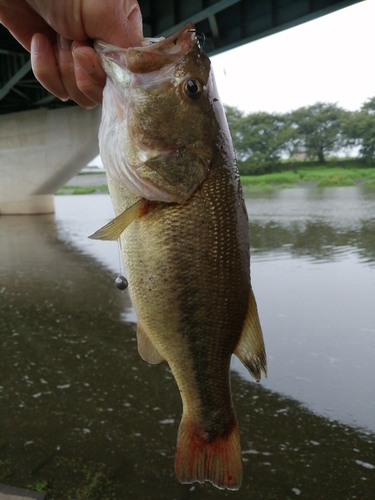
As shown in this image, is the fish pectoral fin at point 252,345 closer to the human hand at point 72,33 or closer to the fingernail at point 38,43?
the human hand at point 72,33

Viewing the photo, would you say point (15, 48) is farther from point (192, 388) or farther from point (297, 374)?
point (192, 388)

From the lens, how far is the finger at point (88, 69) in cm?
167

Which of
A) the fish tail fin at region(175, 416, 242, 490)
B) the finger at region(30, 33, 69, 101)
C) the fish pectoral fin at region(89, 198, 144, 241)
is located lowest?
the fish tail fin at region(175, 416, 242, 490)

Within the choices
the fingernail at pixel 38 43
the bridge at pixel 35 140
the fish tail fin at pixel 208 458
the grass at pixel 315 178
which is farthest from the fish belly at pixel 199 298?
the grass at pixel 315 178

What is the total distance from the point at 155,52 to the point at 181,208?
56 centimetres

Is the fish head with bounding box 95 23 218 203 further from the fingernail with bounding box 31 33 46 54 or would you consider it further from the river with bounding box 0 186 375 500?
the river with bounding box 0 186 375 500

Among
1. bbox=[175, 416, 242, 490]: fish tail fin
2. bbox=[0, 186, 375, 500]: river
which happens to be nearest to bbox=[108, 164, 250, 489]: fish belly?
bbox=[175, 416, 242, 490]: fish tail fin

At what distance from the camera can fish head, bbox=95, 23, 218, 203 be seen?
62.4 inches

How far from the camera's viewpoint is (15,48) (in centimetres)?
1404

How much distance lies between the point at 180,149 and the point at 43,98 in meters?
22.2

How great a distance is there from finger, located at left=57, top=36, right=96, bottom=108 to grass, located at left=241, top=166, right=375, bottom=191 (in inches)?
1434

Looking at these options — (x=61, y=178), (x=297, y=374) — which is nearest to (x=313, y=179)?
(x=61, y=178)

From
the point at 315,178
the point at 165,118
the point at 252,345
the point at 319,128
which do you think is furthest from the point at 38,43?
the point at 319,128

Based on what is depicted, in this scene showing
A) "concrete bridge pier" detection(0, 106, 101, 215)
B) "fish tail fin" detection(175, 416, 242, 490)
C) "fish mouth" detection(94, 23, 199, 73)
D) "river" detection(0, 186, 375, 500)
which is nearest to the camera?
"fish mouth" detection(94, 23, 199, 73)
